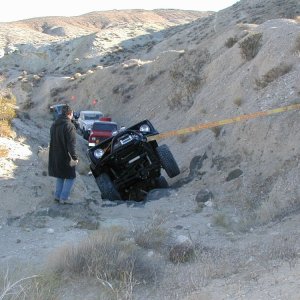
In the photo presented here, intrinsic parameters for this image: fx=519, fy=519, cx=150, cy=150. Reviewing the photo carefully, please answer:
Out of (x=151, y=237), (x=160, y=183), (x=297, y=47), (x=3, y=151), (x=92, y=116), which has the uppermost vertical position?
(x=297, y=47)

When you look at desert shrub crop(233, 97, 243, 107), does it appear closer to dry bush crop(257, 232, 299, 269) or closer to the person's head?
the person's head

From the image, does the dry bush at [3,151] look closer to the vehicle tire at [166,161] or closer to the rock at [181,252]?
the vehicle tire at [166,161]

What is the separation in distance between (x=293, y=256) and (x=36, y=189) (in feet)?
18.5

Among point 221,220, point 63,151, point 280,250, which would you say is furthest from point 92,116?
point 280,250

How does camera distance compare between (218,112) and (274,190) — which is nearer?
(274,190)

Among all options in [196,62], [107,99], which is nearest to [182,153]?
[196,62]

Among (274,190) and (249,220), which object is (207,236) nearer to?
(249,220)

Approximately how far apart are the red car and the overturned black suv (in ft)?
32.8

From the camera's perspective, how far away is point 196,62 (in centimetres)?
2475

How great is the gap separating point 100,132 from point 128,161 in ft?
36.8

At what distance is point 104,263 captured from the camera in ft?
18.2

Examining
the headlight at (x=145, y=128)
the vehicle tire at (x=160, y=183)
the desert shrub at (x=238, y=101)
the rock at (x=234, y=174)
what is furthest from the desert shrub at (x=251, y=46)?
the rock at (x=234, y=174)

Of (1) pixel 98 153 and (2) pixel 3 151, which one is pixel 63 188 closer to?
(1) pixel 98 153

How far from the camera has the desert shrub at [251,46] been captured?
1700 centimetres
